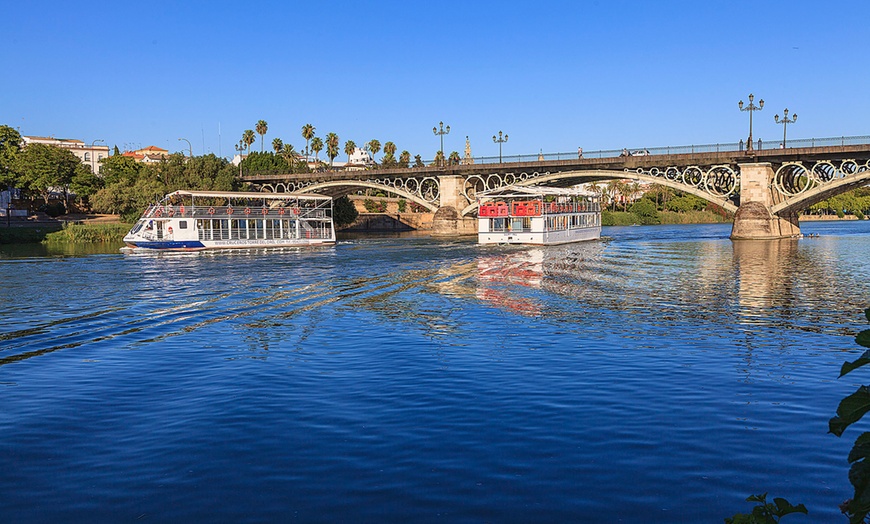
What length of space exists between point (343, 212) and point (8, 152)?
158 ft

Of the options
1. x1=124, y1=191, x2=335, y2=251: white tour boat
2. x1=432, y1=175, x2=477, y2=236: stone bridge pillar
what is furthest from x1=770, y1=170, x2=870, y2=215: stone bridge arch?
x1=124, y1=191, x2=335, y2=251: white tour boat

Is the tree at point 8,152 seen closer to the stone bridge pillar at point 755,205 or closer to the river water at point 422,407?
the river water at point 422,407

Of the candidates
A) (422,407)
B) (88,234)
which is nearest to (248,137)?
(88,234)

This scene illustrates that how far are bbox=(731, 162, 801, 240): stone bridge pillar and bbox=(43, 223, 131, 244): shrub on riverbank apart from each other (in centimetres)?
6408

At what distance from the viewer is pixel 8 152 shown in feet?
367

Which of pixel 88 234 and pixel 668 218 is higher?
pixel 88 234

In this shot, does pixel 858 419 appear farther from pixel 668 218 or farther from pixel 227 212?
pixel 668 218

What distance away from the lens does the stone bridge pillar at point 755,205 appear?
7481 centimetres

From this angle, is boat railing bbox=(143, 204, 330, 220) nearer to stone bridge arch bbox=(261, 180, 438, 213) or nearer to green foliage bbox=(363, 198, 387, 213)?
stone bridge arch bbox=(261, 180, 438, 213)

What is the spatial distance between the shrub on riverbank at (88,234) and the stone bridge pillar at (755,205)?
2523 inches

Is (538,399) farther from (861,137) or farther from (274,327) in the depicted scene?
(861,137)

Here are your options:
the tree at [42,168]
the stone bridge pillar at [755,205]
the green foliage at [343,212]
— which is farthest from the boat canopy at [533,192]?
the tree at [42,168]

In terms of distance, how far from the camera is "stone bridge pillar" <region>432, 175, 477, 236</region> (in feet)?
326

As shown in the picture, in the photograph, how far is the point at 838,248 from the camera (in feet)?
215
